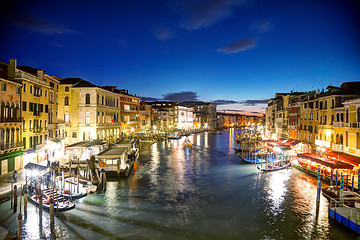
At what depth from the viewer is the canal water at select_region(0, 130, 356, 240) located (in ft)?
43.1

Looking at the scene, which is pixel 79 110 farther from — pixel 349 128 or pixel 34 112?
pixel 349 128

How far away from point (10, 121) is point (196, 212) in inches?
668

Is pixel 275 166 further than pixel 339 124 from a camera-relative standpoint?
Yes

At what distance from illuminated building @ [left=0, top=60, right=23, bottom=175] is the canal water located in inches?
230

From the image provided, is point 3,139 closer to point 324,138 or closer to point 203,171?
point 203,171

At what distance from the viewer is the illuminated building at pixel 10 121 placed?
20188 millimetres

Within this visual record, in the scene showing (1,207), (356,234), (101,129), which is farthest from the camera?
(101,129)

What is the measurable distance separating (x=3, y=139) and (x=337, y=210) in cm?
2389

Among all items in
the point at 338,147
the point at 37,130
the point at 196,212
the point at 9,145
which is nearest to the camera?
the point at 196,212

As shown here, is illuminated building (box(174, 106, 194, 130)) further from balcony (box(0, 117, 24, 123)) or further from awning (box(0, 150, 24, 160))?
awning (box(0, 150, 24, 160))

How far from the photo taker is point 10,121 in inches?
832

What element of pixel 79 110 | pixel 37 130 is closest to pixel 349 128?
pixel 37 130

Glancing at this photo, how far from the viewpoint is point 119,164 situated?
953 inches

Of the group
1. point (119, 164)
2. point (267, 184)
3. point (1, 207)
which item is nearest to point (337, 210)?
point (267, 184)
